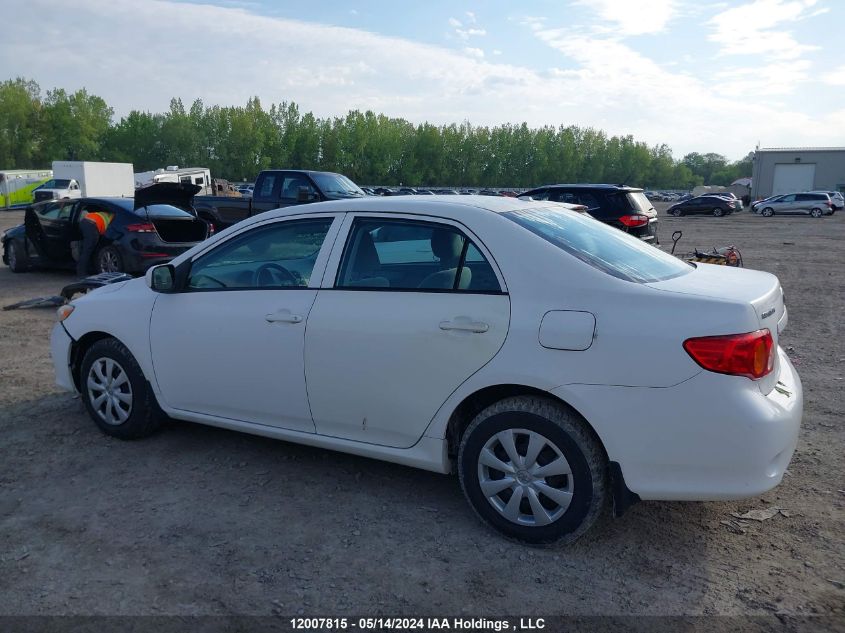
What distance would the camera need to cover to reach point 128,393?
15.5 feet

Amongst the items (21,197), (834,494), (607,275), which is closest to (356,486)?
(607,275)

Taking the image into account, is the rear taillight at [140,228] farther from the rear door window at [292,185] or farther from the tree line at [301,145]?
the tree line at [301,145]

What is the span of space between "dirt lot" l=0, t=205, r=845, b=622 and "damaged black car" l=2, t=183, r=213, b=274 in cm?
666

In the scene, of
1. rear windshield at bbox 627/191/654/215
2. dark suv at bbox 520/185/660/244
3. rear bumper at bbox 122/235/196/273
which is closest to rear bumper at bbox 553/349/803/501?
rear bumper at bbox 122/235/196/273

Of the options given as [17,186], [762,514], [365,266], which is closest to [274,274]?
[365,266]

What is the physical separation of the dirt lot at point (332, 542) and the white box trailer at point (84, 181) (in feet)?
135

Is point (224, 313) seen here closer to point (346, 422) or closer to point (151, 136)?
point (346, 422)

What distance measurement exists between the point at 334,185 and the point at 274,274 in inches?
452

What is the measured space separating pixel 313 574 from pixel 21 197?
49.7m

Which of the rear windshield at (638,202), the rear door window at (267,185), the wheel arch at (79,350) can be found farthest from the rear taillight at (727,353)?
the rear door window at (267,185)

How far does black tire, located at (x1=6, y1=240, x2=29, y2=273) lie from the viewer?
13156 millimetres

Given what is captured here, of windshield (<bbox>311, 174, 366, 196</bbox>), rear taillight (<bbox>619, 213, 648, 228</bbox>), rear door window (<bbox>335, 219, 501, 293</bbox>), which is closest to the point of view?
rear door window (<bbox>335, 219, 501, 293</bbox>)

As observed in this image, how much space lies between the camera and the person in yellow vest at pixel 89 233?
36.8 ft

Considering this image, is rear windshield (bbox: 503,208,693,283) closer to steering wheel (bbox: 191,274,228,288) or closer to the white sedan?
the white sedan
